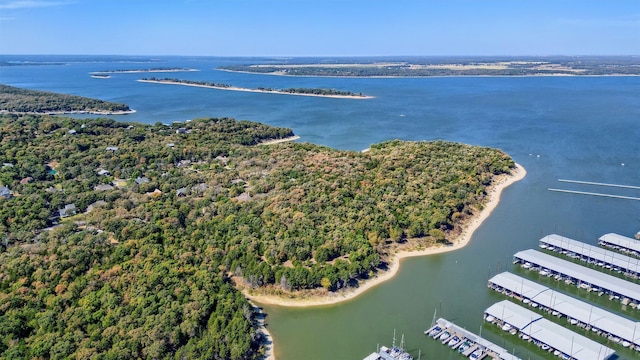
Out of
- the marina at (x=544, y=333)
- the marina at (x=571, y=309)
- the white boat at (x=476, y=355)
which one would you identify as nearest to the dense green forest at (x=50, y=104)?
the marina at (x=571, y=309)

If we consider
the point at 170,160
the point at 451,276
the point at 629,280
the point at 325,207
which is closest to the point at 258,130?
the point at 170,160

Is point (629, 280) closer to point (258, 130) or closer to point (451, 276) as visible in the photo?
point (451, 276)

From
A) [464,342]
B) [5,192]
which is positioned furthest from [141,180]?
[464,342]

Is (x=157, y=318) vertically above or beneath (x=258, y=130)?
beneath

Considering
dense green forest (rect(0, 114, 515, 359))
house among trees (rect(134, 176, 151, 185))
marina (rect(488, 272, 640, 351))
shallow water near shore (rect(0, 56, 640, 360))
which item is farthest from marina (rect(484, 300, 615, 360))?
house among trees (rect(134, 176, 151, 185))

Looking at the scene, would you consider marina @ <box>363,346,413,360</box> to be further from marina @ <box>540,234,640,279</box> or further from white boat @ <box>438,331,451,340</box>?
marina @ <box>540,234,640,279</box>

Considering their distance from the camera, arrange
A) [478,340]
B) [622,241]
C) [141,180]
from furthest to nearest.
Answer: [141,180], [622,241], [478,340]

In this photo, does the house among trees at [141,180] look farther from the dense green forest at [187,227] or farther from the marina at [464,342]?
the marina at [464,342]

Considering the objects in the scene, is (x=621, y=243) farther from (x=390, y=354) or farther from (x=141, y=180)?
(x=141, y=180)
